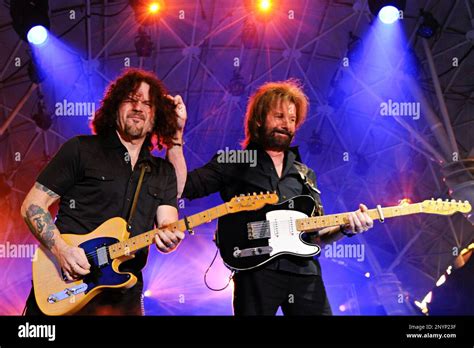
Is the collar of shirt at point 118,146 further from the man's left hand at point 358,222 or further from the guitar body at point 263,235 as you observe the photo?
the man's left hand at point 358,222

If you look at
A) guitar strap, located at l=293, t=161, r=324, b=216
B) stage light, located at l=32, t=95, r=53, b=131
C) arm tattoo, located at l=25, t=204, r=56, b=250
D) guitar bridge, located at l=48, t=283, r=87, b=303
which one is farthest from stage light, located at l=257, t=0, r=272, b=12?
guitar bridge, located at l=48, t=283, r=87, b=303

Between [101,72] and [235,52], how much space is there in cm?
115

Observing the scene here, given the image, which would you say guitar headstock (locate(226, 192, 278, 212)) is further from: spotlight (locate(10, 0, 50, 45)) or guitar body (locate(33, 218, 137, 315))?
spotlight (locate(10, 0, 50, 45))

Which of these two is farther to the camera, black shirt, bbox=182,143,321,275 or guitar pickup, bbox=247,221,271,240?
black shirt, bbox=182,143,321,275

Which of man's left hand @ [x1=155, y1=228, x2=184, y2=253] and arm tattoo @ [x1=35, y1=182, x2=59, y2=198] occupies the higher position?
arm tattoo @ [x1=35, y1=182, x2=59, y2=198]

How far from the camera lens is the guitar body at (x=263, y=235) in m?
4.21

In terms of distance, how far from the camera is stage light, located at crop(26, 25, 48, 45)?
5320mm

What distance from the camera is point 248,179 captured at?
4.49 meters

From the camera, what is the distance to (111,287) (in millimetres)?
4023

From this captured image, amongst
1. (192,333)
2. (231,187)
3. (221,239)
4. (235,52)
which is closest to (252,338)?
(192,333)

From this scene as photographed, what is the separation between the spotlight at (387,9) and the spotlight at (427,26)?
195 mm

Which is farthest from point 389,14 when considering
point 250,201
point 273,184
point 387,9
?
point 250,201

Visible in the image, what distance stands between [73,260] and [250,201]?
47.9 inches

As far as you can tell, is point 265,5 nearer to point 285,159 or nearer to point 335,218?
point 285,159
